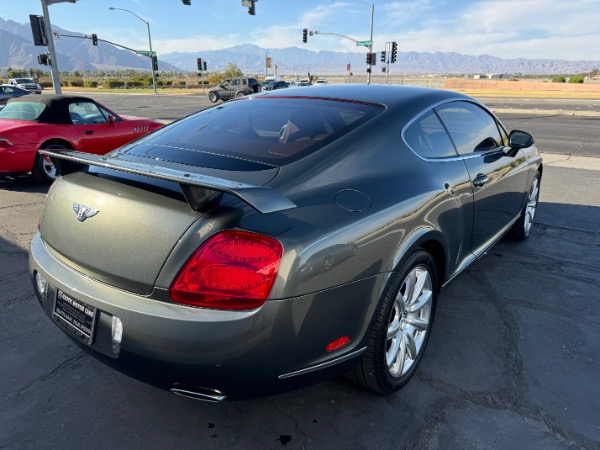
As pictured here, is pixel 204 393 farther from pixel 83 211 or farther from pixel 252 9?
pixel 252 9

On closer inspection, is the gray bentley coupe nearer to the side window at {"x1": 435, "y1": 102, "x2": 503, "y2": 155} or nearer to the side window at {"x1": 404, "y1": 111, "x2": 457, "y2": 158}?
the side window at {"x1": 404, "y1": 111, "x2": 457, "y2": 158}

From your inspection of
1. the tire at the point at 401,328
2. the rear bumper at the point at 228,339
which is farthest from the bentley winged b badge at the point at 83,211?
the tire at the point at 401,328

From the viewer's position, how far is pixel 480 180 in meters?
3.10

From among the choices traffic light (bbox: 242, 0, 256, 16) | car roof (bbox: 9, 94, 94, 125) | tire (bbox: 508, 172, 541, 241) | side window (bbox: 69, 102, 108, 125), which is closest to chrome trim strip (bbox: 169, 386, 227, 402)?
tire (bbox: 508, 172, 541, 241)

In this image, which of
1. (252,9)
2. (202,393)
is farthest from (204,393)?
(252,9)

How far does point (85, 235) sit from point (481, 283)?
10.1 feet

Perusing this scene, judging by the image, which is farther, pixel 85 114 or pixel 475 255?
pixel 85 114

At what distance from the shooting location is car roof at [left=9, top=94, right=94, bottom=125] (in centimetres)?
676

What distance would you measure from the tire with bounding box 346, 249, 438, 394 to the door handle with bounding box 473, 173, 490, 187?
82 cm

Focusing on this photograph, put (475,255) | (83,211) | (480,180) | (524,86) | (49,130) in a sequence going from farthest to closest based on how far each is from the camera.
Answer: (524,86) → (49,130) → (475,255) → (480,180) → (83,211)

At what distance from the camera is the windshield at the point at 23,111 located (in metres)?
6.80

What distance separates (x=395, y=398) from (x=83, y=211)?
1.82 meters

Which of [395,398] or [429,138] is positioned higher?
[429,138]

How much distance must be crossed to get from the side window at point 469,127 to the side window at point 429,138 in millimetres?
107
